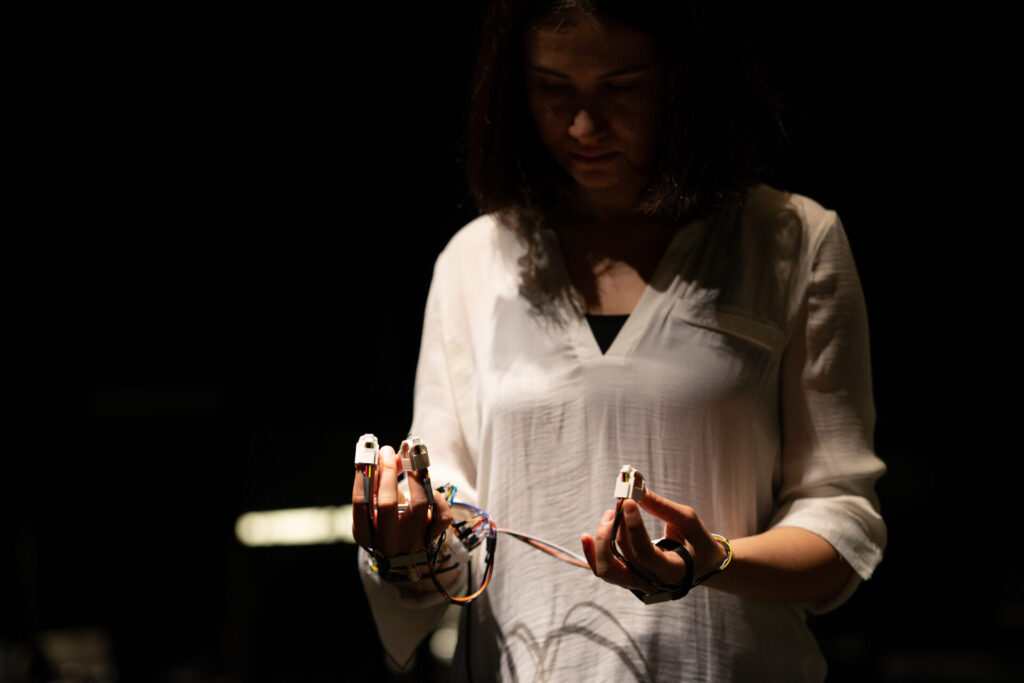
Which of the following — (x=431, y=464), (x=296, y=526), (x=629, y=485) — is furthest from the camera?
(x=296, y=526)

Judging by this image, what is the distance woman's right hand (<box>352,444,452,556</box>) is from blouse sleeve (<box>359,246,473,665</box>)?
10 centimetres

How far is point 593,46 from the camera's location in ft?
2.85

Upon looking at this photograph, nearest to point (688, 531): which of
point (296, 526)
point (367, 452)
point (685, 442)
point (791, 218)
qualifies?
point (685, 442)

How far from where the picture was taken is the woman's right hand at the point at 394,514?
2.50ft

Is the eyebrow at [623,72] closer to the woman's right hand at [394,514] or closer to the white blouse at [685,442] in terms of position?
the white blouse at [685,442]

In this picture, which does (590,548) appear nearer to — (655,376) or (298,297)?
(655,376)

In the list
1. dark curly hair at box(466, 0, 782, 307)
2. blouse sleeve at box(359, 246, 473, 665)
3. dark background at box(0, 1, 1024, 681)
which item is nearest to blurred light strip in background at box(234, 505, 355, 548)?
dark background at box(0, 1, 1024, 681)

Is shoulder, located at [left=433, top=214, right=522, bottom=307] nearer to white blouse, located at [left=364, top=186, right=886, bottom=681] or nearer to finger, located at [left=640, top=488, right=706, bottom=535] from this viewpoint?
white blouse, located at [left=364, top=186, right=886, bottom=681]

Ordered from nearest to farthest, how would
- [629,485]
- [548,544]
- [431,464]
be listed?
[629,485] < [548,544] < [431,464]

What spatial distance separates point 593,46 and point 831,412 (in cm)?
38

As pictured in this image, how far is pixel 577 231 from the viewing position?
3.29 ft

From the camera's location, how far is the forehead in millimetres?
869

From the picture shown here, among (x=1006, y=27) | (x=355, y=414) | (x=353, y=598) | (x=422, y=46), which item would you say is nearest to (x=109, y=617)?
(x=353, y=598)

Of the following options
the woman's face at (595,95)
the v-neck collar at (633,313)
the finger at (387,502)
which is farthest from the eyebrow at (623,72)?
the finger at (387,502)
